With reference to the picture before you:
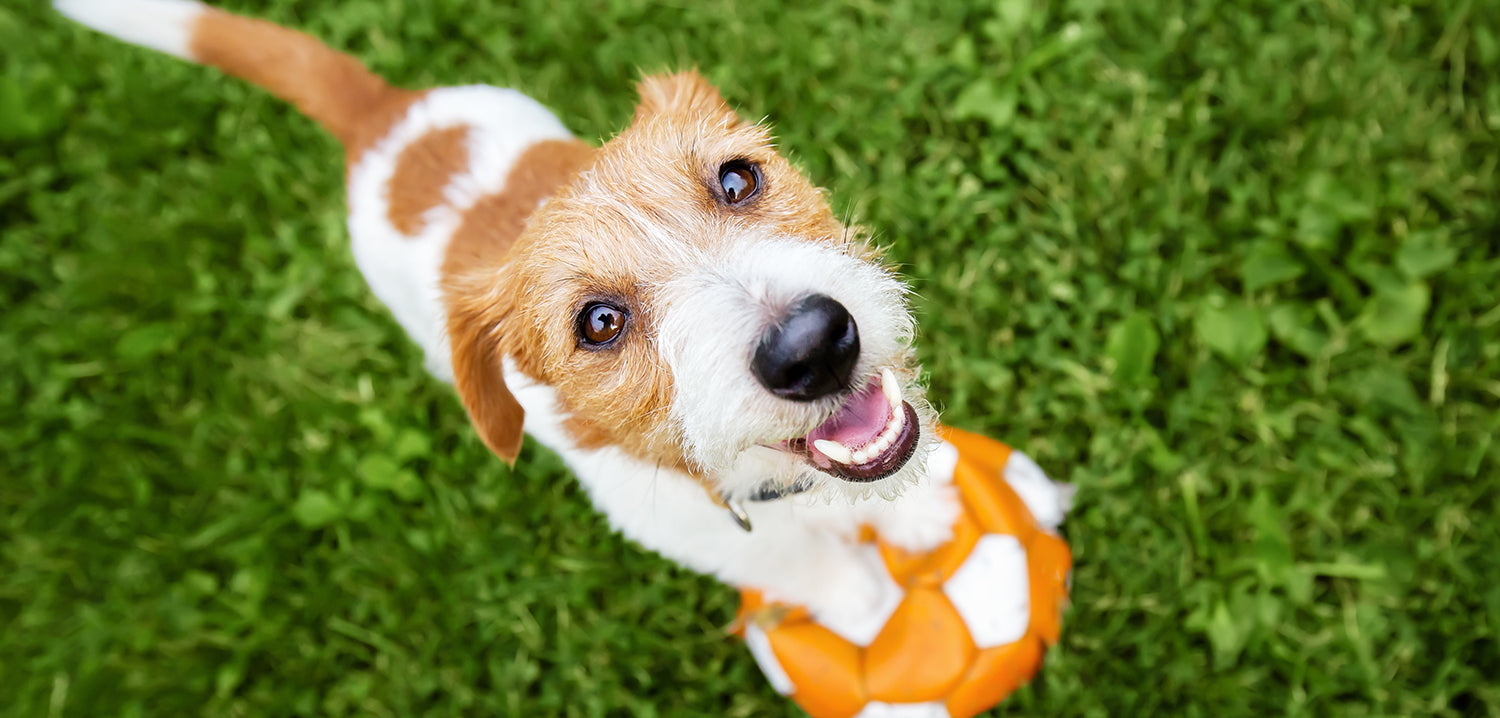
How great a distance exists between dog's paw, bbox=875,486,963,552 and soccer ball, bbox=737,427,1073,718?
35mm

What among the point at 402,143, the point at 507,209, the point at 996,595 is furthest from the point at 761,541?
the point at 402,143

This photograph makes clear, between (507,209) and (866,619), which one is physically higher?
(507,209)

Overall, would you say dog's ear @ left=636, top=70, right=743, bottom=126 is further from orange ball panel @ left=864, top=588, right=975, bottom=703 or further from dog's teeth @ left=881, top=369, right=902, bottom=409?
orange ball panel @ left=864, top=588, right=975, bottom=703

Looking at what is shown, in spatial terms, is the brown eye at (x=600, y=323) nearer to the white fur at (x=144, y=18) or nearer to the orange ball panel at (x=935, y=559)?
the orange ball panel at (x=935, y=559)

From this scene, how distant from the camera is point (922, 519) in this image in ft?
8.95

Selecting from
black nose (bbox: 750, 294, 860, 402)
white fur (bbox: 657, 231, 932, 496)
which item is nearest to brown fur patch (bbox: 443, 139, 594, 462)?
white fur (bbox: 657, 231, 932, 496)

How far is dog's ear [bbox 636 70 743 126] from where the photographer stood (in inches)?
93.5

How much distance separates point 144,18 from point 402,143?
3.10 feet

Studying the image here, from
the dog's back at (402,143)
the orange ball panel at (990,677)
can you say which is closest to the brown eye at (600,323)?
the dog's back at (402,143)

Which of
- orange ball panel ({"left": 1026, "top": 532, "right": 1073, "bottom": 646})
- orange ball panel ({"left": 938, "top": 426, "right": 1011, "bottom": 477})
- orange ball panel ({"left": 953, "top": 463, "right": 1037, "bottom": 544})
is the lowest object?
orange ball panel ({"left": 1026, "top": 532, "right": 1073, "bottom": 646})

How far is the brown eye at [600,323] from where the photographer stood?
2.08 m

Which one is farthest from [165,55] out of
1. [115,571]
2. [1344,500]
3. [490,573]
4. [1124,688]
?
[1344,500]

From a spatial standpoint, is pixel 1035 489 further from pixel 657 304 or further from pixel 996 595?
pixel 657 304

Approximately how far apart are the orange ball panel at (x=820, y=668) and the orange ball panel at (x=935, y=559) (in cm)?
29
